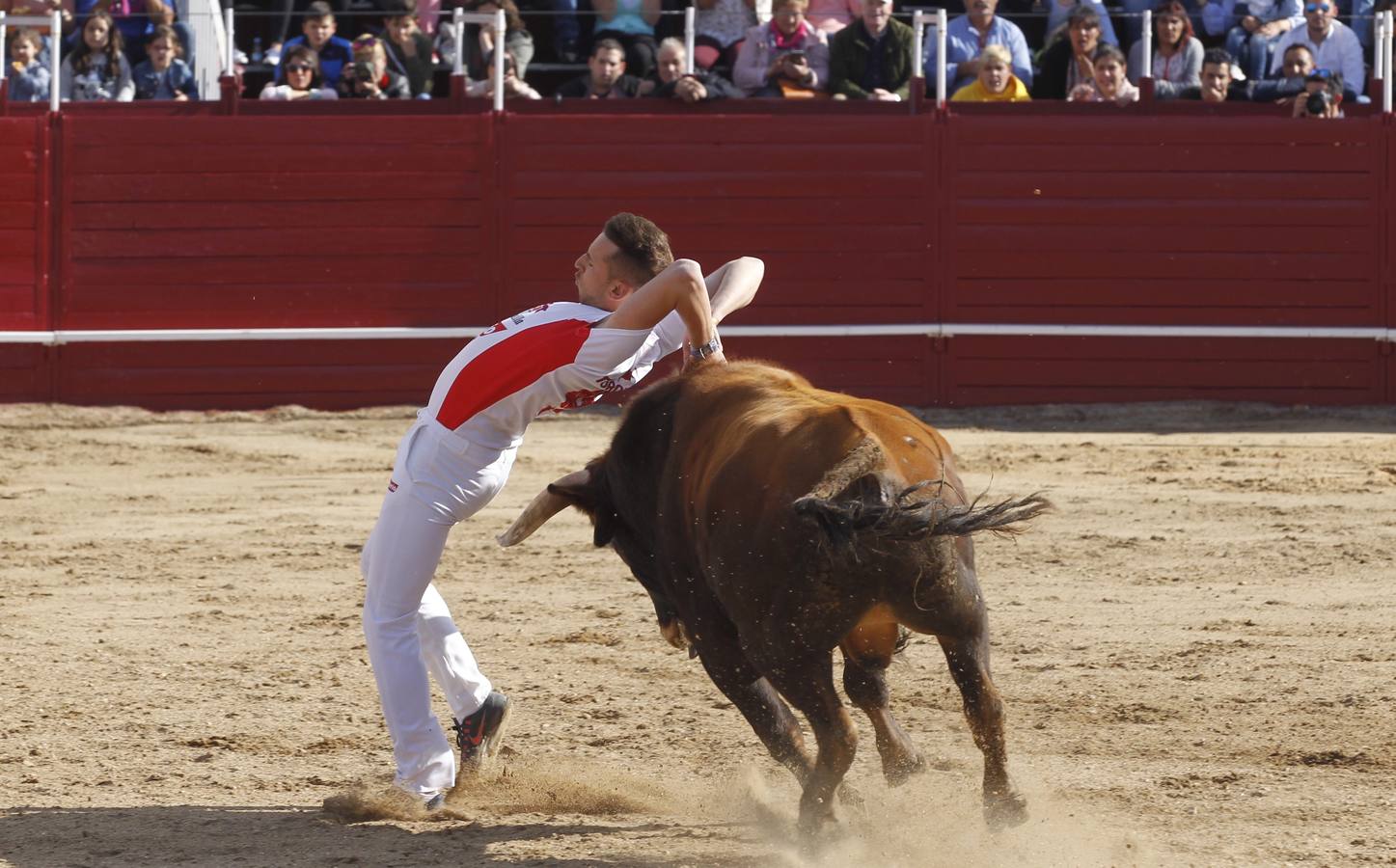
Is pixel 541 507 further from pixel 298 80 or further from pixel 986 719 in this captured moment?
pixel 298 80

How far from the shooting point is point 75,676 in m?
5.07

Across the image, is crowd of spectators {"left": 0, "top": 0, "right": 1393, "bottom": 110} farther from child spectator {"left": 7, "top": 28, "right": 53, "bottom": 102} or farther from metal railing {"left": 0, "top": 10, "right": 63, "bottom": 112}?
metal railing {"left": 0, "top": 10, "right": 63, "bottom": 112}

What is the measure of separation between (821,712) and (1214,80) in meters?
8.15

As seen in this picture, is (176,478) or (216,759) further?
(176,478)

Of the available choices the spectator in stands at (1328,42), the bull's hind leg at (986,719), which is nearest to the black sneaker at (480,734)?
the bull's hind leg at (986,719)

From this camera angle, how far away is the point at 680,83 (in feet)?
34.6

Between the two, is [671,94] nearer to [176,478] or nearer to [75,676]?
[176,478]

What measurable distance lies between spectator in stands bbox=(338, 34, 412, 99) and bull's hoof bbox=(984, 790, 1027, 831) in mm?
8083

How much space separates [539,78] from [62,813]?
321 inches

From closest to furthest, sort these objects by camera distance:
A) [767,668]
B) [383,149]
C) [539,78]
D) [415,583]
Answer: [767,668] < [415,583] < [383,149] < [539,78]

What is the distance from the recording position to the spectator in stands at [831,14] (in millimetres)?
11094

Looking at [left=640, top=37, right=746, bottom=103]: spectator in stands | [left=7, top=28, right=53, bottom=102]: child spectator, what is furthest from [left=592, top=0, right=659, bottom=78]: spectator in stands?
[left=7, top=28, right=53, bottom=102]: child spectator

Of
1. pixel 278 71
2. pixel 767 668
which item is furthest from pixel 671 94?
pixel 767 668

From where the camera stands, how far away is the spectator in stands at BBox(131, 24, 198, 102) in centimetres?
1084
